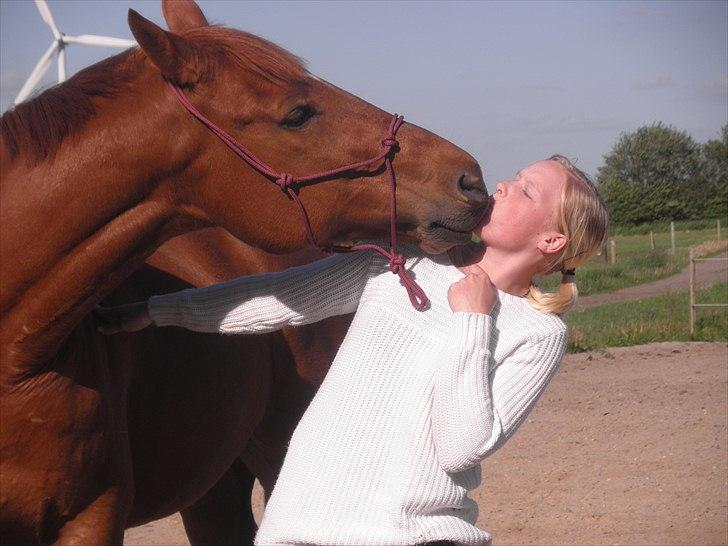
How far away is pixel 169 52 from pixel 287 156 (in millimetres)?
389

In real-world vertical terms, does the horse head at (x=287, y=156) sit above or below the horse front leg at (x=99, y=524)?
above

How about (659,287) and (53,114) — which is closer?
(53,114)

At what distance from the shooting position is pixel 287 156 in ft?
8.21

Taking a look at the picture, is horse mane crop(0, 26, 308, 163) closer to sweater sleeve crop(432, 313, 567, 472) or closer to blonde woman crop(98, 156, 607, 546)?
blonde woman crop(98, 156, 607, 546)

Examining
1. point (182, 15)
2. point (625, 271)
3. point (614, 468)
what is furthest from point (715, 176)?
point (182, 15)

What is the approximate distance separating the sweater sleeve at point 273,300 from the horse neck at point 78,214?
324 millimetres

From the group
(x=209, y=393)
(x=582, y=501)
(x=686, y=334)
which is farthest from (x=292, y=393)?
(x=686, y=334)

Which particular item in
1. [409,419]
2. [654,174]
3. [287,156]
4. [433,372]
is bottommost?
[654,174]

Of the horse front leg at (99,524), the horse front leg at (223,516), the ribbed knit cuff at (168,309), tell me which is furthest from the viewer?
the horse front leg at (223,516)

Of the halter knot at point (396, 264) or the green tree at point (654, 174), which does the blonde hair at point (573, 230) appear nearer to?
the halter knot at point (396, 264)

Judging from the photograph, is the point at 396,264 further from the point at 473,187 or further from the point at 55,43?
the point at 55,43

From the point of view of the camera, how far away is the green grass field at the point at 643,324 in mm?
11523

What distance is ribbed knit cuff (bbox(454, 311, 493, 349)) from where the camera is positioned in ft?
7.43

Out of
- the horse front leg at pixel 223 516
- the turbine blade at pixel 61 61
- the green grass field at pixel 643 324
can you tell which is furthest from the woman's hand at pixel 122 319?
the turbine blade at pixel 61 61
